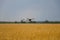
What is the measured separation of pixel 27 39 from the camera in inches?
50.3

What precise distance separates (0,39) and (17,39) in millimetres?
165

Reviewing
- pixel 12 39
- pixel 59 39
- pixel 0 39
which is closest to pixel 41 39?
pixel 59 39

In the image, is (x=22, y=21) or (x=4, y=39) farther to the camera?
(x=22, y=21)

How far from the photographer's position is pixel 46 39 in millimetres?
1271

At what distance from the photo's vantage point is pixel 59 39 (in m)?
1.27

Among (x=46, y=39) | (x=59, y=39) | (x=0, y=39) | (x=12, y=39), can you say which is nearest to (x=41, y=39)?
(x=46, y=39)

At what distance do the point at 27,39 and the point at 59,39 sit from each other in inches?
12.3

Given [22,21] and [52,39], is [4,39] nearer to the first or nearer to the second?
[52,39]

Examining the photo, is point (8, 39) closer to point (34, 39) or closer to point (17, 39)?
point (17, 39)

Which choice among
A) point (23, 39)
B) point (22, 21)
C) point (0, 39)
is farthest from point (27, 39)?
point (22, 21)

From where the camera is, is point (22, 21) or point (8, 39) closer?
point (8, 39)

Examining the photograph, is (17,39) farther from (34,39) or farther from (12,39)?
(34,39)

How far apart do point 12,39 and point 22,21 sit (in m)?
3.61

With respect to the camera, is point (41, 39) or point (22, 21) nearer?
point (41, 39)
